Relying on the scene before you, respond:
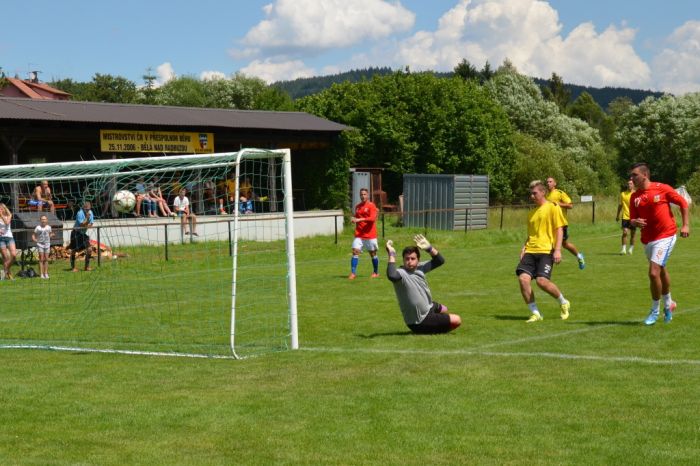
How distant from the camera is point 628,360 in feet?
33.3

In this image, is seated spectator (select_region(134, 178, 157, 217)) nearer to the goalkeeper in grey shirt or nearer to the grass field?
the grass field

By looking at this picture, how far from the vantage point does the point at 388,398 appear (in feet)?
28.3

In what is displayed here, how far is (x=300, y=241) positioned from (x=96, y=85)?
74.1 meters

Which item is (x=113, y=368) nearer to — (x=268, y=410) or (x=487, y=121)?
(x=268, y=410)

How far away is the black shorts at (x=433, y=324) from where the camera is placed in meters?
12.3

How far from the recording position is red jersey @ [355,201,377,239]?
21625 millimetres

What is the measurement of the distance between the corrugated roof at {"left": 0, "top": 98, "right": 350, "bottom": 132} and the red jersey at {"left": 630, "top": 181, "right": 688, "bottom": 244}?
80.3 ft

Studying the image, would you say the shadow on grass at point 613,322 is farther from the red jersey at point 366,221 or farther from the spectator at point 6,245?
the spectator at point 6,245

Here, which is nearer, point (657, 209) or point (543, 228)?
point (657, 209)

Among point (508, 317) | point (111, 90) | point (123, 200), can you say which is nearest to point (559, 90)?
point (111, 90)

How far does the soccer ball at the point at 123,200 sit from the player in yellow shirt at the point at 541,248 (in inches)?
355

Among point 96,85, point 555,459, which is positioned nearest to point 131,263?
point 555,459

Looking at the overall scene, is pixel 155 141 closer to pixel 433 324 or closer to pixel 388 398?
pixel 433 324

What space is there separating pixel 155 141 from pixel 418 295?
86.9 ft
